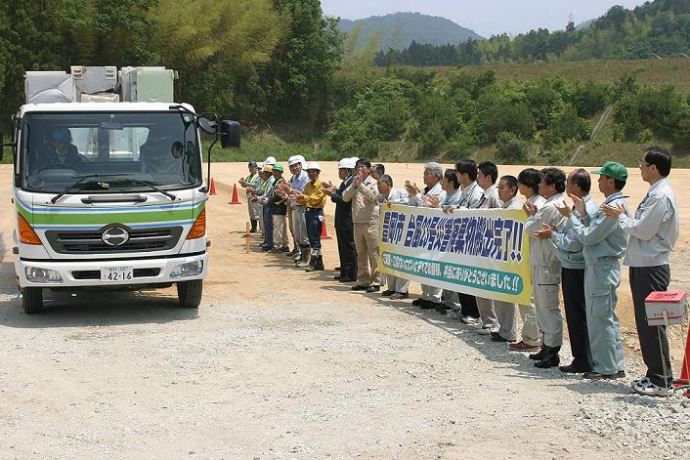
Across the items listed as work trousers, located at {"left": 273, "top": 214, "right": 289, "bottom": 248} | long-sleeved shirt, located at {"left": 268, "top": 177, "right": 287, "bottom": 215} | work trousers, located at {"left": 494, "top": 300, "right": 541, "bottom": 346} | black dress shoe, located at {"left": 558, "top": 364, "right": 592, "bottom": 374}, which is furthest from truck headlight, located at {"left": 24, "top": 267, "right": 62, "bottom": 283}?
work trousers, located at {"left": 273, "top": 214, "right": 289, "bottom": 248}

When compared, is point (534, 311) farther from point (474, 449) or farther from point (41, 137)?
point (41, 137)

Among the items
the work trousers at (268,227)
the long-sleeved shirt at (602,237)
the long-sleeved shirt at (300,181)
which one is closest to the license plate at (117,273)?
the long-sleeved shirt at (602,237)

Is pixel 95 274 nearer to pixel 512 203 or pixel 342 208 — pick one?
pixel 342 208

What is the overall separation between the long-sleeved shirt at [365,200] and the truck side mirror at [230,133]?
→ 9.11 feet

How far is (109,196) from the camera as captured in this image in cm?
1146

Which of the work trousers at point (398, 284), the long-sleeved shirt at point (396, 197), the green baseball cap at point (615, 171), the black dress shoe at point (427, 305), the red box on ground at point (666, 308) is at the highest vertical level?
the green baseball cap at point (615, 171)

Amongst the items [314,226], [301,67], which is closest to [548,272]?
[314,226]

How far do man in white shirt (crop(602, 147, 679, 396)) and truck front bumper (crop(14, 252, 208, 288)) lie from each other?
5.80m

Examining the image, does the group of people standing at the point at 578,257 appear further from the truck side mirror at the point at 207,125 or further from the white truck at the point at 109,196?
the white truck at the point at 109,196

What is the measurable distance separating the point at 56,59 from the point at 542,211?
57378 mm

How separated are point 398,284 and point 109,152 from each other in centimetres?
456

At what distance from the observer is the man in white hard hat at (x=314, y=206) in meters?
16.8

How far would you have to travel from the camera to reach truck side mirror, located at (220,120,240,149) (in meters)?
12.1

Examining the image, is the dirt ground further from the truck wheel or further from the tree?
the tree
